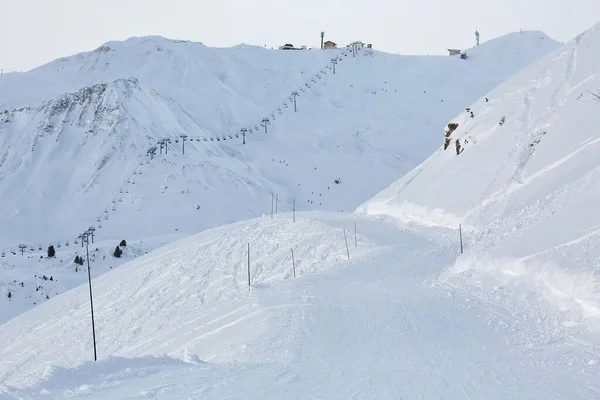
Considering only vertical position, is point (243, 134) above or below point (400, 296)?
above

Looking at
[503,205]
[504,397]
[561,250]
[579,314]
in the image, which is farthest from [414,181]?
[504,397]

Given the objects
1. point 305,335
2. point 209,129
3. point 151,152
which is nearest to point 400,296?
point 305,335

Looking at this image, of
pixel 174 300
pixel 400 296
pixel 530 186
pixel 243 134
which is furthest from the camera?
pixel 243 134

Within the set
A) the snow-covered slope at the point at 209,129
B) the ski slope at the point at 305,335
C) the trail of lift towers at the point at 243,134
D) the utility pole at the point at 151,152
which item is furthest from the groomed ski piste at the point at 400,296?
the utility pole at the point at 151,152

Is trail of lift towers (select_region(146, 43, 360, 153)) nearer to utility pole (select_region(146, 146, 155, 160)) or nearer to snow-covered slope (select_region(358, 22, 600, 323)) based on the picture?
utility pole (select_region(146, 146, 155, 160))

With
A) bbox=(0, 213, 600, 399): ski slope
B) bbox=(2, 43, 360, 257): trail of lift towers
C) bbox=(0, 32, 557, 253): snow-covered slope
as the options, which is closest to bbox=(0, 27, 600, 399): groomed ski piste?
bbox=(0, 213, 600, 399): ski slope

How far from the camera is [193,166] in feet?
234

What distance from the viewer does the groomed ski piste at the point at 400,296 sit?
39.8 ft

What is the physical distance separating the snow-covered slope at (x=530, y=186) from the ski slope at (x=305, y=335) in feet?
4.27

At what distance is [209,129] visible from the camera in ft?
292

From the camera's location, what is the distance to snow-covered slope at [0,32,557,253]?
6638 cm

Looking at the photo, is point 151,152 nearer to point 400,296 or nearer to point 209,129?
point 209,129

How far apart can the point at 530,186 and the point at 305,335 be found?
15.8m

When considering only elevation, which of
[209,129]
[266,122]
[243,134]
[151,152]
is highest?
[266,122]
